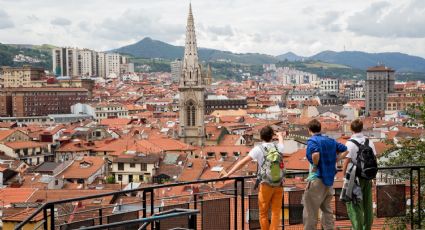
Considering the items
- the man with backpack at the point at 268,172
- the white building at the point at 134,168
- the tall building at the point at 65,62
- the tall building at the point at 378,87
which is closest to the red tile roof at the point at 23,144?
the white building at the point at 134,168

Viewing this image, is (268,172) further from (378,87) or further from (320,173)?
(378,87)

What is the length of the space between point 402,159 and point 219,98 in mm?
101868

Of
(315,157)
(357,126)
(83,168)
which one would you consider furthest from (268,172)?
(83,168)

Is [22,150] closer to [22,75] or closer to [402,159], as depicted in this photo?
[402,159]

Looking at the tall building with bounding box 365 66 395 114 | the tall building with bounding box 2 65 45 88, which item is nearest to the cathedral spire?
the tall building with bounding box 365 66 395 114

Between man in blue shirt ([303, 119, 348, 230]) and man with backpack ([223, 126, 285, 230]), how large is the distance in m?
0.31

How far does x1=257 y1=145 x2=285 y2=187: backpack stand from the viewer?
263 inches

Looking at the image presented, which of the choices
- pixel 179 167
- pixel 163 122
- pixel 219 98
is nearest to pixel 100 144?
pixel 179 167

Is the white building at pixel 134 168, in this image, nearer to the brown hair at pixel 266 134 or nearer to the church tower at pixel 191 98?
the church tower at pixel 191 98

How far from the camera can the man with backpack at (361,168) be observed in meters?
6.55

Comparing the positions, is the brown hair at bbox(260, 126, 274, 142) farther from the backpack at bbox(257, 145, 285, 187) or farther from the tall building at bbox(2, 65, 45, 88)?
the tall building at bbox(2, 65, 45, 88)

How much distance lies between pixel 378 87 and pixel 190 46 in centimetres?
6714

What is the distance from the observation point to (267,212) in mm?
6957

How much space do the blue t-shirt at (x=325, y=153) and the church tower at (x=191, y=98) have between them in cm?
5314
